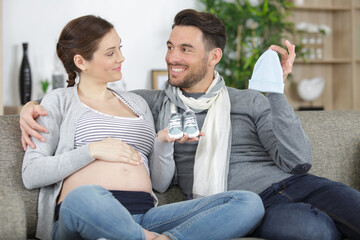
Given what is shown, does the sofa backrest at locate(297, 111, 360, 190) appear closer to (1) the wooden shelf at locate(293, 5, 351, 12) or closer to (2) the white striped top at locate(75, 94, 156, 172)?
(2) the white striped top at locate(75, 94, 156, 172)

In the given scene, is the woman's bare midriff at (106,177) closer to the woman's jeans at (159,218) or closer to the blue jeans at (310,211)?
the woman's jeans at (159,218)

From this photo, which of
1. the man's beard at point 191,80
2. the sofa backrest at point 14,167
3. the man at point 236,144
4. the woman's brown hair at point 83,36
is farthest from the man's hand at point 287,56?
the sofa backrest at point 14,167

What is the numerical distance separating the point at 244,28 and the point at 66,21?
1.53 m

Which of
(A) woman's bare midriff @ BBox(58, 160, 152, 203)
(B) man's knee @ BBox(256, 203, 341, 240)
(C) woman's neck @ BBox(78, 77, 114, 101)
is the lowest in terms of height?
(B) man's knee @ BBox(256, 203, 341, 240)

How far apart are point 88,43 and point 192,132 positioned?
0.54 meters

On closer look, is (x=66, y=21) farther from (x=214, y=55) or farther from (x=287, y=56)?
(x=287, y=56)

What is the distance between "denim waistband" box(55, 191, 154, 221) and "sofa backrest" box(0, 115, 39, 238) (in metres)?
0.10

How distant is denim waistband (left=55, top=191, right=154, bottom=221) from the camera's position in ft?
6.13

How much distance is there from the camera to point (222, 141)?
217 centimetres

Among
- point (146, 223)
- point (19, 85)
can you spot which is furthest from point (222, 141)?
point (19, 85)

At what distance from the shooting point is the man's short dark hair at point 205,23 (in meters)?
2.33

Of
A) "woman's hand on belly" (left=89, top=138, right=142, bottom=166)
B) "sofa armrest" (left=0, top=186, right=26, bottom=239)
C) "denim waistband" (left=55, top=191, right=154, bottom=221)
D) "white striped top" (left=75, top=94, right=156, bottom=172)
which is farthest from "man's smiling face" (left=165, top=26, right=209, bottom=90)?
"sofa armrest" (left=0, top=186, right=26, bottom=239)

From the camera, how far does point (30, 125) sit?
190 cm

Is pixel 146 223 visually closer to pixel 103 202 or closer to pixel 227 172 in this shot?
pixel 103 202
